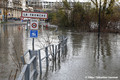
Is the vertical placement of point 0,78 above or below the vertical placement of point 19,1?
below

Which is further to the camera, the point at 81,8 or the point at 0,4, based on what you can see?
the point at 0,4

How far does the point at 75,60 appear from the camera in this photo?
468 inches

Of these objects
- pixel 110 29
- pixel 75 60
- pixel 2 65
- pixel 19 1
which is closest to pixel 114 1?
pixel 110 29

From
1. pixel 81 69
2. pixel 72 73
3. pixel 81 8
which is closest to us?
pixel 72 73

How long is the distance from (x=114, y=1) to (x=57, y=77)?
29.6m

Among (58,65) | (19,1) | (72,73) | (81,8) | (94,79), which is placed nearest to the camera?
(94,79)

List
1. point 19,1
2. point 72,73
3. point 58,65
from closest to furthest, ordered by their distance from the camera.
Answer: point 72,73 < point 58,65 < point 19,1

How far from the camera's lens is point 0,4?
7556 centimetres

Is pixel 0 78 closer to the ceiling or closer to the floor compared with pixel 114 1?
closer to the floor

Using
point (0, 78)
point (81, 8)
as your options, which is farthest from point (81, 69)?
point (81, 8)

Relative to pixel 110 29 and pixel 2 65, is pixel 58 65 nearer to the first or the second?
pixel 2 65

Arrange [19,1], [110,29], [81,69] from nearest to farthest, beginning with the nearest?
[81,69] < [110,29] < [19,1]

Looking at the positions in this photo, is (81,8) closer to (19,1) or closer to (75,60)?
(75,60)

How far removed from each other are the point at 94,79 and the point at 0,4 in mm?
70957
